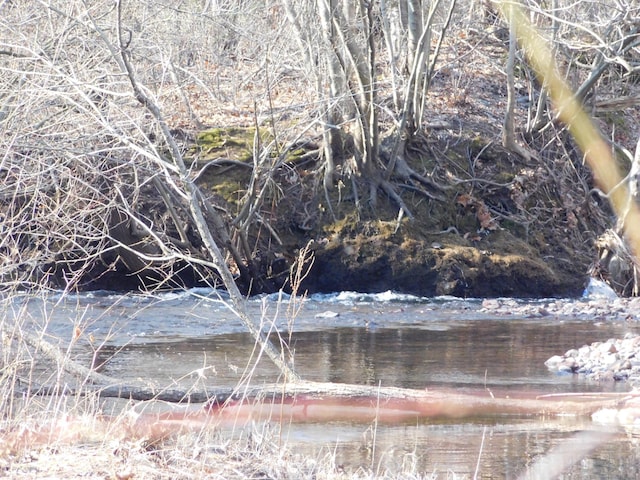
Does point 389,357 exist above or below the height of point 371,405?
below

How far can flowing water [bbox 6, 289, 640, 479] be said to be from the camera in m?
5.86

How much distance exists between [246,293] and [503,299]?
13.3 ft

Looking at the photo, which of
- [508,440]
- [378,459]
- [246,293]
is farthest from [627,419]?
[246,293]

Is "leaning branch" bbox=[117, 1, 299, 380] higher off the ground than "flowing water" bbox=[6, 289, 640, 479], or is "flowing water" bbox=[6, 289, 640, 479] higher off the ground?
"leaning branch" bbox=[117, 1, 299, 380]

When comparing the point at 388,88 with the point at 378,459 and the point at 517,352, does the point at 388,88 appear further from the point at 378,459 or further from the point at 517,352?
the point at 378,459

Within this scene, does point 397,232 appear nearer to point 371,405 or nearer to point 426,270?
point 426,270

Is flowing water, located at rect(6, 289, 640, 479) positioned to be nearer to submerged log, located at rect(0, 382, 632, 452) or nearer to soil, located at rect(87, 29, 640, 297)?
submerged log, located at rect(0, 382, 632, 452)

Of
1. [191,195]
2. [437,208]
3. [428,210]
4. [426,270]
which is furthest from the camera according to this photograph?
[437,208]

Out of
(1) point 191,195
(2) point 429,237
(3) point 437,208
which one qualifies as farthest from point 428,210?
(1) point 191,195

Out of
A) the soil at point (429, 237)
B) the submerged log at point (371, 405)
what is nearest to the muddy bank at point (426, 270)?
the soil at point (429, 237)

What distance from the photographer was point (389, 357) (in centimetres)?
962

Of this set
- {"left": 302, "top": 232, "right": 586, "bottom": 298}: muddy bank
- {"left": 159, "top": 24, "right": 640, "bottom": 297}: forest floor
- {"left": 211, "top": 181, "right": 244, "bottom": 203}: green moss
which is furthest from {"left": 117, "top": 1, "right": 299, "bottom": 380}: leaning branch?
{"left": 211, "top": 181, "right": 244, "bottom": 203}: green moss

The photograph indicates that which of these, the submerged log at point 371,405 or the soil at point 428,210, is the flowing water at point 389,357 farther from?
the soil at point 428,210

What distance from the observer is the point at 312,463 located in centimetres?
Answer: 476
